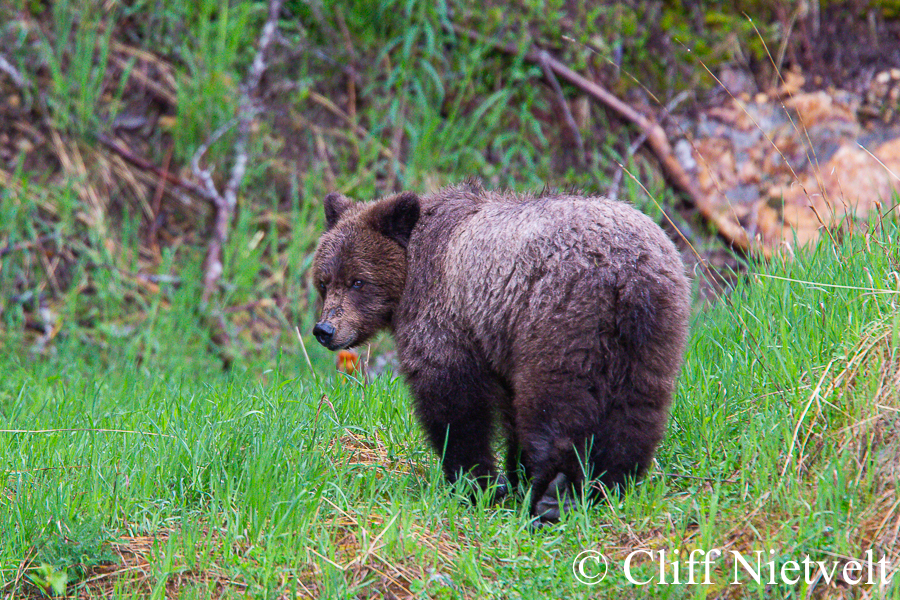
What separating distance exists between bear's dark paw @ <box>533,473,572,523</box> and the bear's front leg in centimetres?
32

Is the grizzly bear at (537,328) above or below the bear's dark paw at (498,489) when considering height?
above

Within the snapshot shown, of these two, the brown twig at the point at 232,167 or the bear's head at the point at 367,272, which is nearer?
the bear's head at the point at 367,272

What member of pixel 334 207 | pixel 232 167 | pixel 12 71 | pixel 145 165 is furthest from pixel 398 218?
pixel 12 71

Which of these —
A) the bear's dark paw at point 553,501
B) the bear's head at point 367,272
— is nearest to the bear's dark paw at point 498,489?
the bear's dark paw at point 553,501

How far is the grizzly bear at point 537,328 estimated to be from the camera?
350 centimetres

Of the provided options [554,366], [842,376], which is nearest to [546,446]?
[554,366]

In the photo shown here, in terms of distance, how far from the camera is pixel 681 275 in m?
3.70

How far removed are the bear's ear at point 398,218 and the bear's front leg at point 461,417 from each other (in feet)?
2.64

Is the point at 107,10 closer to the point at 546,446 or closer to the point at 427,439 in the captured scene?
the point at 427,439

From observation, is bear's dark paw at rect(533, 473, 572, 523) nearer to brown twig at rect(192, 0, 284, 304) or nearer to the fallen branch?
brown twig at rect(192, 0, 284, 304)

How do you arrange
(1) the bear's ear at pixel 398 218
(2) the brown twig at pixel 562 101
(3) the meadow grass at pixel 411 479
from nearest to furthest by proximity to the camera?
(3) the meadow grass at pixel 411 479 < (1) the bear's ear at pixel 398 218 < (2) the brown twig at pixel 562 101

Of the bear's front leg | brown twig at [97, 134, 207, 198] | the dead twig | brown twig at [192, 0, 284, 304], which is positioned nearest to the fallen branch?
brown twig at [192, 0, 284, 304]

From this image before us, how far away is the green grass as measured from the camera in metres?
3.25

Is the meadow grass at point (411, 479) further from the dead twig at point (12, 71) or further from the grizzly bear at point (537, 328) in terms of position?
the dead twig at point (12, 71)
